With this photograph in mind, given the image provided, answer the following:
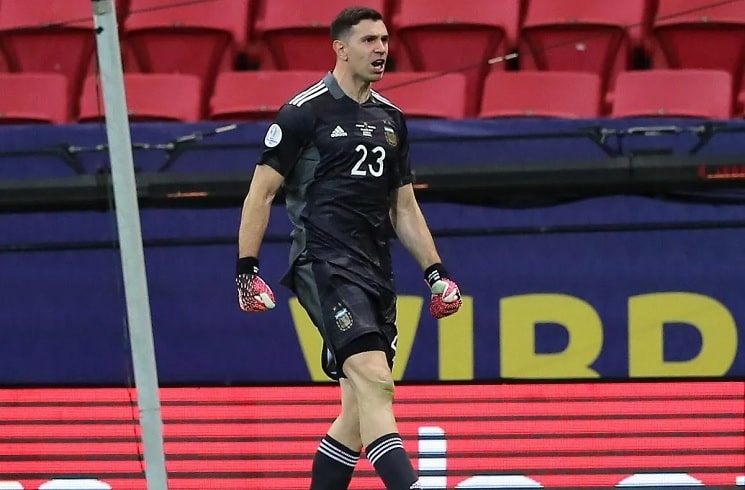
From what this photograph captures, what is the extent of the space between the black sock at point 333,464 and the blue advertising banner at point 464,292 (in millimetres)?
1814

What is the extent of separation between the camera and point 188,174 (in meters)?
7.17

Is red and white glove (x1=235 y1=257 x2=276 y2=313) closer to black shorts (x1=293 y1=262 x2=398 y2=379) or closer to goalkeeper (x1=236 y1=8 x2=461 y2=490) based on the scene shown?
goalkeeper (x1=236 y1=8 x2=461 y2=490)

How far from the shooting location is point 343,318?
17.0 ft

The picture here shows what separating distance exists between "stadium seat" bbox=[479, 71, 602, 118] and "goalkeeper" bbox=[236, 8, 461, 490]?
250 centimetres

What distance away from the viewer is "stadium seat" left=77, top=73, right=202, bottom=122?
26.3 ft

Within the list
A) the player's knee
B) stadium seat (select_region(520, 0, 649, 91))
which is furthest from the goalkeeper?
stadium seat (select_region(520, 0, 649, 91))

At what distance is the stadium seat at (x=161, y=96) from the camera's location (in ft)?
26.3

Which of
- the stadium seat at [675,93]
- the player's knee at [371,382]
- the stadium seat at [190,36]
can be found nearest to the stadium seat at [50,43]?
the stadium seat at [190,36]

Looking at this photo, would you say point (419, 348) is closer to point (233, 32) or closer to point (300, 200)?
point (300, 200)

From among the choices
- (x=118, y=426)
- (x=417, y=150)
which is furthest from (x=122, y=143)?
(x=417, y=150)

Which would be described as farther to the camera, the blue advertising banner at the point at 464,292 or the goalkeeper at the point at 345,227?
the blue advertising banner at the point at 464,292

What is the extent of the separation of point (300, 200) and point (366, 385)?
737mm

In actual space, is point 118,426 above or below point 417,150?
below

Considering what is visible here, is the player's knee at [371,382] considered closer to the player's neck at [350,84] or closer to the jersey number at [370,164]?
the jersey number at [370,164]
